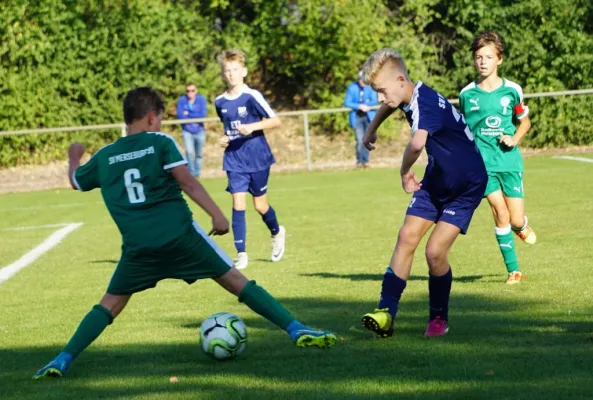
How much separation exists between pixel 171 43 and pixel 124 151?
2188 cm

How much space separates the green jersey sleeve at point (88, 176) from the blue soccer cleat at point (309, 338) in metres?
1.36

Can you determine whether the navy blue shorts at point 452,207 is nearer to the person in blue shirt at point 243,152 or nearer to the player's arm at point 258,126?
the player's arm at point 258,126

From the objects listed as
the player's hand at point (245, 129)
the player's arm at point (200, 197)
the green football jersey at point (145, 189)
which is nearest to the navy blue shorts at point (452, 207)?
the player's arm at point (200, 197)

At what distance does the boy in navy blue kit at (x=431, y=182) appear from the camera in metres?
6.21

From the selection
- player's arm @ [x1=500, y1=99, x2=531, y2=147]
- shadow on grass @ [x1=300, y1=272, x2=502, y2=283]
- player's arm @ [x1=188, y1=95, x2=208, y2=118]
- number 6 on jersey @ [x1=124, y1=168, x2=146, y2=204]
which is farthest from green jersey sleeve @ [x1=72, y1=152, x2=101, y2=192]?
player's arm @ [x1=188, y1=95, x2=208, y2=118]

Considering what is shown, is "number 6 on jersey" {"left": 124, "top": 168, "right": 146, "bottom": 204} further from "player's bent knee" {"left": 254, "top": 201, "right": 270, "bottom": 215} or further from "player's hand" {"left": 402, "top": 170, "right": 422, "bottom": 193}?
"player's bent knee" {"left": 254, "top": 201, "right": 270, "bottom": 215}

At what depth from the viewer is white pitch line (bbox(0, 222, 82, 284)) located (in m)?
11.2

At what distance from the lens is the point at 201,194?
5766 mm

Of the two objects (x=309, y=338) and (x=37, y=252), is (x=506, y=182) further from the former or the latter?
(x=37, y=252)

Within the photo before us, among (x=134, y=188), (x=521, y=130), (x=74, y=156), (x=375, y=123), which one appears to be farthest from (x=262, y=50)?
Answer: (x=134, y=188)

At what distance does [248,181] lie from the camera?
10734 millimetres

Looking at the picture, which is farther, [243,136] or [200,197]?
[243,136]

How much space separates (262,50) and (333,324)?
2210cm

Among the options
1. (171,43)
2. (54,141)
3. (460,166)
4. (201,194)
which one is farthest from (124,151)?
(171,43)
